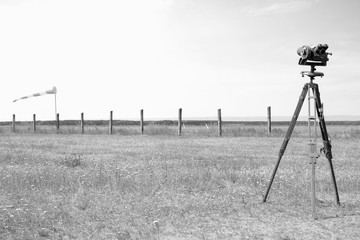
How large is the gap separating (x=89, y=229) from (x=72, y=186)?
2.63 metres

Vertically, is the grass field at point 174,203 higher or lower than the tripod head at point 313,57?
lower

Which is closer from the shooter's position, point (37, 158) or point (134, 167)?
point (134, 167)

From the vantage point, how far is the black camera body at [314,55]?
647 cm

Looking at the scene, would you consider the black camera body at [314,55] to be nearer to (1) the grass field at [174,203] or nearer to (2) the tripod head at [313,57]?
(2) the tripod head at [313,57]

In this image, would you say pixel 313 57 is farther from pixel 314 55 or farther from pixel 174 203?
pixel 174 203

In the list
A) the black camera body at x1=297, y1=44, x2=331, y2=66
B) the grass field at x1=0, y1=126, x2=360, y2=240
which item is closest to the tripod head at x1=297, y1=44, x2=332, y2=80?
the black camera body at x1=297, y1=44, x2=331, y2=66

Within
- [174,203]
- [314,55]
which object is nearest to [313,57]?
[314,55]

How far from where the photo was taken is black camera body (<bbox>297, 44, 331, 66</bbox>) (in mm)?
6473

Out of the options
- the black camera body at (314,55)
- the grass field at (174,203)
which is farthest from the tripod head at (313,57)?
the grass field at (174,203)

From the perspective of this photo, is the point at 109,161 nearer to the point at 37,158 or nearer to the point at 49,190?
the point at 37,158

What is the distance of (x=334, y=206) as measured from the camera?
712 cm

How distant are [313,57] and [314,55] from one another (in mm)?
41

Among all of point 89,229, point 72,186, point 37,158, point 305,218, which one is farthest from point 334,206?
point 37,158

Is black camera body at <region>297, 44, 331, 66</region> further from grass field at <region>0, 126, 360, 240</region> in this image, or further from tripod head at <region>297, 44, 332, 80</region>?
grass field at <region>0, 126, 360, 240</region>
